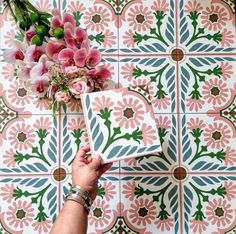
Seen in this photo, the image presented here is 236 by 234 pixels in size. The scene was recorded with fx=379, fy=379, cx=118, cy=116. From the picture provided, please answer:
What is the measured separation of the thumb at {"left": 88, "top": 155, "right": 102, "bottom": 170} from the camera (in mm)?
893

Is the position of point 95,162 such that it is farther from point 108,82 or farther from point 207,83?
point 207,83

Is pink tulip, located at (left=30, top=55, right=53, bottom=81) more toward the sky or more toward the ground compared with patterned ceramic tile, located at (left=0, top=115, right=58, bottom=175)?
more toward the sky

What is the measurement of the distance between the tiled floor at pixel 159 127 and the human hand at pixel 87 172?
0.16 metres

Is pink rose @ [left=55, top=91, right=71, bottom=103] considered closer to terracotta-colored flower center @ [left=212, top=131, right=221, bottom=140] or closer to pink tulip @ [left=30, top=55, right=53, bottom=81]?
pink tulip @ [left=30, top=55, right=53, bottom=81]

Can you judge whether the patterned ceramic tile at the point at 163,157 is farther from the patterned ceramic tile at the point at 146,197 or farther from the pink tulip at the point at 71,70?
the pink tulip at the point at 71,70

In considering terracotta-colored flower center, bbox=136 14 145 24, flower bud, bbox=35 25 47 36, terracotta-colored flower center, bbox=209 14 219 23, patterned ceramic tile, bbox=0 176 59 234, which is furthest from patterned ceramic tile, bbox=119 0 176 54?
patterned ceramic tile, bbox=0 176 59 234

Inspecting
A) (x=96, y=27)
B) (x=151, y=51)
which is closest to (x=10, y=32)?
(x=96, y=27)

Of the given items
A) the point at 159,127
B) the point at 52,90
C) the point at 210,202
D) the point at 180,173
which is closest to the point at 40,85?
the point at 52,90

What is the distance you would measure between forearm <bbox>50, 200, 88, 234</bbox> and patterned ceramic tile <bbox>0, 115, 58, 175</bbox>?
25cm

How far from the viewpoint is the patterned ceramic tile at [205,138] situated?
1078mm

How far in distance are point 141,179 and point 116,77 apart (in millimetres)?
299

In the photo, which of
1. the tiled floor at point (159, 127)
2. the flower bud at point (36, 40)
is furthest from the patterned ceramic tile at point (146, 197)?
the flower bud at point (36, 40)

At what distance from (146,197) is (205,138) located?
0.24 meters

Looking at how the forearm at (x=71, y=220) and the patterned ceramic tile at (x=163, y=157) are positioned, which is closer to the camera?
the forearm at (x=71, y=220)
